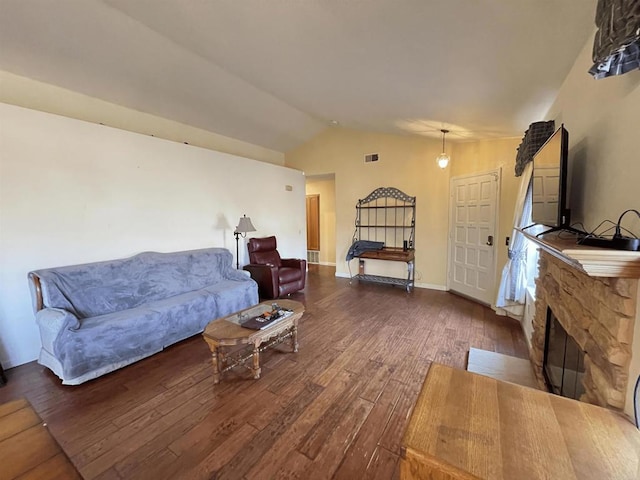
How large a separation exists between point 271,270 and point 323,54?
9.97 ft

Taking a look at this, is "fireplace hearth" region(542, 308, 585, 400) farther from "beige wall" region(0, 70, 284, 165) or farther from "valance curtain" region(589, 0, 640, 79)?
"beige wall" region(0, 70, 284, 165)

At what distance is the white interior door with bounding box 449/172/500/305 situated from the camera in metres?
4.04

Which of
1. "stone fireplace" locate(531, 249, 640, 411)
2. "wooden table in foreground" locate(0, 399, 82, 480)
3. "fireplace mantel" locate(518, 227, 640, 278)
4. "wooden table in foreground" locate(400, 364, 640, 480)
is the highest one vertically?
"fireplace mantel" locate(518, 227, 640, 278)

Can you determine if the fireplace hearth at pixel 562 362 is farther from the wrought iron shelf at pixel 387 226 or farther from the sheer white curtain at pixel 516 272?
the wrought iron shelf at pixel 387 226

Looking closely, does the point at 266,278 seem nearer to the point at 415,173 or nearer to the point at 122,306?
the point at 122,306

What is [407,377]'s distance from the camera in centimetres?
235

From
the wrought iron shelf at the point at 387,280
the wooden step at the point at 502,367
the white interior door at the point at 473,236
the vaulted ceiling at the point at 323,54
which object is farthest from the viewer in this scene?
the wrought iron shelf at the point at 387,280

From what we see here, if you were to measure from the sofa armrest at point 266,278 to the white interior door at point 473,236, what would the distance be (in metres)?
3.12

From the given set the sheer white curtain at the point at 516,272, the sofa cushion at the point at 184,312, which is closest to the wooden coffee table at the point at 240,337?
the sofa cushion at the point at 184,312

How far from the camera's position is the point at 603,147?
1.38 m

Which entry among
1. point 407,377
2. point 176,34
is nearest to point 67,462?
point 407,377

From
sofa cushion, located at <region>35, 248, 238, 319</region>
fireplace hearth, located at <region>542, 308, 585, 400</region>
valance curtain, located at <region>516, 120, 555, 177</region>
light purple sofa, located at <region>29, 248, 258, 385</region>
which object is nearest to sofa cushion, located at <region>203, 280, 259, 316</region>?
light purple sofa, located at <region>29, 248, 258, 385</region>

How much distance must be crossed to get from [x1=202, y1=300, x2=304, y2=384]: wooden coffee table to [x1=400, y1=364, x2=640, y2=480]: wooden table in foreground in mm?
1495

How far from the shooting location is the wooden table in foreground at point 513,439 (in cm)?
86
